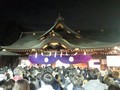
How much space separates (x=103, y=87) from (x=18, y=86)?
2773 mm

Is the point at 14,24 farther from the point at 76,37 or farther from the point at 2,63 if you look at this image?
the point at 76,37

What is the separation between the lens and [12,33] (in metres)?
38.5

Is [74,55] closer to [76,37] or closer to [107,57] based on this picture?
[76,37]

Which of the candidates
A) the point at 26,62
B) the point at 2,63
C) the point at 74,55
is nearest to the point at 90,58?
the point at 74,55

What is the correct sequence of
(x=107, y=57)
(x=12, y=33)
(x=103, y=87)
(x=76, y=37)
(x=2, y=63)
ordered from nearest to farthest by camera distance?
(x=103, y=87) → (x=76, y=37) → (x=107, y=57) → (x=2, y=63) → (x=12, y=33)

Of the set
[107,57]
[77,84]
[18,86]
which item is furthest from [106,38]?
[18,86]

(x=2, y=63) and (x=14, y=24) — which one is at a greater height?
(x=14, y=24)

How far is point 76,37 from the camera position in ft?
74.1

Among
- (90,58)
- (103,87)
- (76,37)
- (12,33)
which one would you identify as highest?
(12,33)

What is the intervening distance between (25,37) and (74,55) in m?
10.7

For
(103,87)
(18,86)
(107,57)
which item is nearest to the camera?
(18,86)

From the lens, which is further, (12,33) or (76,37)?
(12,33)

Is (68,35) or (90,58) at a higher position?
(68,35)

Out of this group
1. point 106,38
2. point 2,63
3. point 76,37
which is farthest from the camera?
point 106,38
